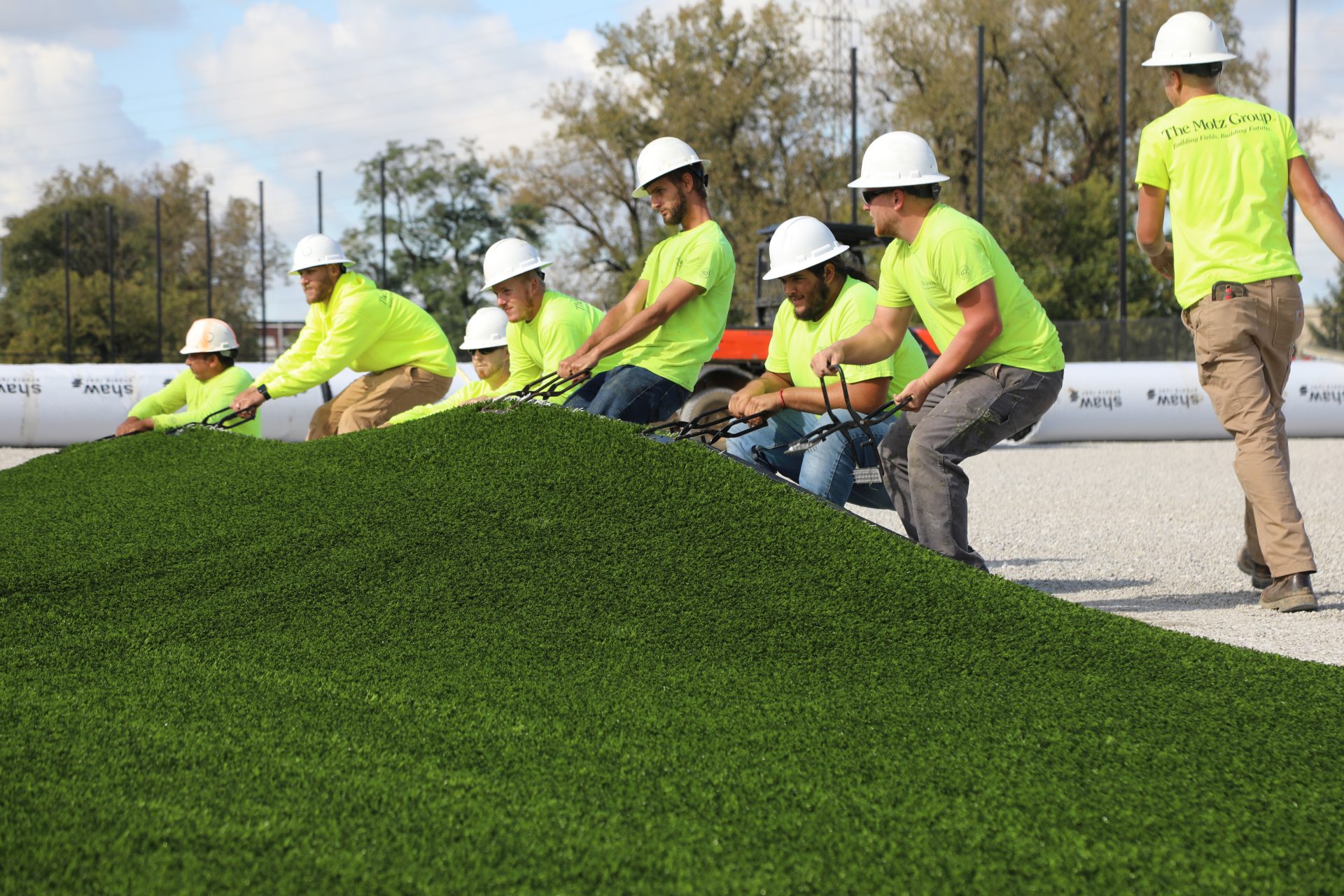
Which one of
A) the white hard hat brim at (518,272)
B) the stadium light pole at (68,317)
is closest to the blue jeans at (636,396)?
the white hard hat brim at (518,272)

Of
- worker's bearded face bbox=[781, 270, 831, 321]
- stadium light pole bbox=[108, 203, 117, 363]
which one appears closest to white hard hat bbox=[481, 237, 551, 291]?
worker's bearded face bbox=[781, 270, 831, 321]

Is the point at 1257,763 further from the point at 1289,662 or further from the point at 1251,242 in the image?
the point at 1251,242

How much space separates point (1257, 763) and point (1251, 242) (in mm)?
2406

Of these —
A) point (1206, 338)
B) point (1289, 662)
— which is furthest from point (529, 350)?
point (1289, 662)

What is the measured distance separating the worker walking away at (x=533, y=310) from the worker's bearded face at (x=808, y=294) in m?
1.07

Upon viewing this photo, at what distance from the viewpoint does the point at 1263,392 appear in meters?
4.22

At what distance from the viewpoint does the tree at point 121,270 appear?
35.3 m

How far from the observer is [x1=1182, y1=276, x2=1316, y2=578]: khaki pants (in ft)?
13.8

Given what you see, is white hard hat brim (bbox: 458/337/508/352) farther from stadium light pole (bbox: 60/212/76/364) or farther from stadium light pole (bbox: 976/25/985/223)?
stadium light pole (bbox: 60/212/76/364)

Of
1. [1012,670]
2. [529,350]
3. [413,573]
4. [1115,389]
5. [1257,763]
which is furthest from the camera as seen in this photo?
[1115,389]

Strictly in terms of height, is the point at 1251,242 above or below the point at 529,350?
above

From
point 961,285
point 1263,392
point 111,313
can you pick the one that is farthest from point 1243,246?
point 111,313

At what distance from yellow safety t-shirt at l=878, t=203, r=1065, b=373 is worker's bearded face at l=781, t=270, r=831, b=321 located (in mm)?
324

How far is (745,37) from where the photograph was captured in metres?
35.1
